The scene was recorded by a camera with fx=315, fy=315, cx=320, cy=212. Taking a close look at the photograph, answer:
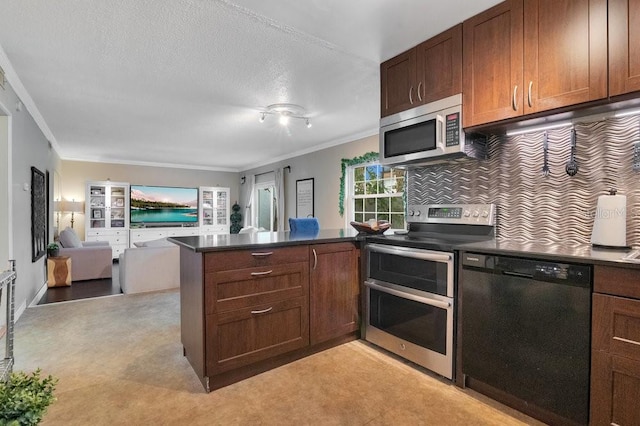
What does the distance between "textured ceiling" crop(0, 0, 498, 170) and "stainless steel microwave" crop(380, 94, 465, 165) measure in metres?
0.56

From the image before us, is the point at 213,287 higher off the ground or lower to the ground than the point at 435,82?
lower

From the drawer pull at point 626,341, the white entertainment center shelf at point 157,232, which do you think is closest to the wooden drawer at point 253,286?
the drawer pull at point 626,341

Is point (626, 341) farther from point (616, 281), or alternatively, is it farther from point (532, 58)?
point (532, 58)

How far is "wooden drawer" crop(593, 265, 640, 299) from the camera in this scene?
1.37 meters

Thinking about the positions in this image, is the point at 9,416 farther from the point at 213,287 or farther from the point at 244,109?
the point at 244,109

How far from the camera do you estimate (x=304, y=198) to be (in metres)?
6.70

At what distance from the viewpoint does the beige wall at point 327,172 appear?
17.9ft

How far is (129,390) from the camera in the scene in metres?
2.03

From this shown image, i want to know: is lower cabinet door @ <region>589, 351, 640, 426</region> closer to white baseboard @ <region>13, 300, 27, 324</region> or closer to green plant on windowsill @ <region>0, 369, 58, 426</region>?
green plant on windowsill @ <region>0, 369, 58, 426</region>

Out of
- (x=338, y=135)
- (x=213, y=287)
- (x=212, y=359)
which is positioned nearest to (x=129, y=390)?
(x=212, y=359)

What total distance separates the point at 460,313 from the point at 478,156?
1.19 meters

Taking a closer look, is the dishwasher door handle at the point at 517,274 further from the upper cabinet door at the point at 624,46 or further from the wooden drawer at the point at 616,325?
the upper cabinet door at the point at 624,46

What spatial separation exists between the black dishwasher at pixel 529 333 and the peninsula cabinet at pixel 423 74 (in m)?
1.27

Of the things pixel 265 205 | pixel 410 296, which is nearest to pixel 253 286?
pixel 410 296
